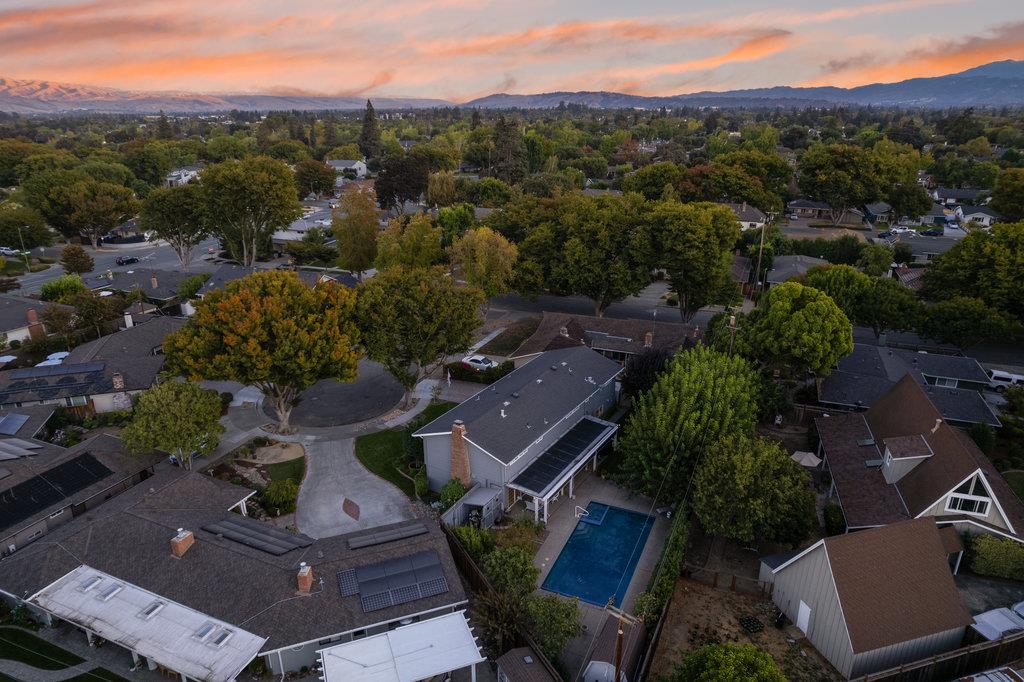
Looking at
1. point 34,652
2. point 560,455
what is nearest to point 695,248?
point 560,455

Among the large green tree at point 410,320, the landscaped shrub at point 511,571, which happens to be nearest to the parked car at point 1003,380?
the large green tree at point 410,320

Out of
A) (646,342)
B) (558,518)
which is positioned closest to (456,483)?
(558,518)

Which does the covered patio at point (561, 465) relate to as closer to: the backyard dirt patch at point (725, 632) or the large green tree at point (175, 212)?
the backyard dirt patch at point (725, 632)

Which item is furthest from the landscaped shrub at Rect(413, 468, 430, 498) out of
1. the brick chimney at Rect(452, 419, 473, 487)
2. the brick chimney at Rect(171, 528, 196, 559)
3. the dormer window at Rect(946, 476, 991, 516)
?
the dormer window at Rect(946, 476, 991, 516)

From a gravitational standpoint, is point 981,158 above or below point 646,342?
above

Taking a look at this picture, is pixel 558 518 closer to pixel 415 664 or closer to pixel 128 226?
pixel 415 664

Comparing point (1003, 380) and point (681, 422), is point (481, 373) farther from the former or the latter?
point (1003, 380)
